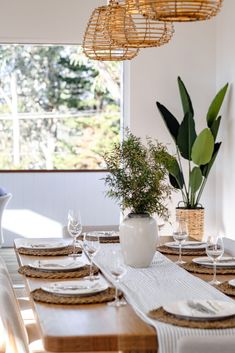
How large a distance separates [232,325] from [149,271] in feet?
3.73

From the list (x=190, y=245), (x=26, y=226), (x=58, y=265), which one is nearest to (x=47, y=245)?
(x=58, y=265)

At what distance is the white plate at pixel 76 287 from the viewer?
10.1 feet

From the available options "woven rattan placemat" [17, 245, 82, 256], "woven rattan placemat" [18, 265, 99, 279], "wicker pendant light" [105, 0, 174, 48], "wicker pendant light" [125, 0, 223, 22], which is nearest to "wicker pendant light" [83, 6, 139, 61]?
"wicker pendant light" [105, 0, 174, 48]

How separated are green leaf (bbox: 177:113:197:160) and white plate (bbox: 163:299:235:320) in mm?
4203

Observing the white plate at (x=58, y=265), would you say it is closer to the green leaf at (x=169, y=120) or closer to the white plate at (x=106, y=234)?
the white plate at (x=106, y=234)

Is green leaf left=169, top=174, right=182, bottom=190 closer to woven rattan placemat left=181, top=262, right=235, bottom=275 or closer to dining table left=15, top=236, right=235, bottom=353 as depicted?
woven rattan placemat left=181, top=262, right=235, bottom=275

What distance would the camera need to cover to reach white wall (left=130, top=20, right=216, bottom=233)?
24.3 ft

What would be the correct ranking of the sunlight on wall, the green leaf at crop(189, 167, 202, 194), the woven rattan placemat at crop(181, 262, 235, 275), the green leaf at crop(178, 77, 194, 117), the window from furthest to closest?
the window < the sunlight on wall < the green leaf at crop(178, 77, 194, 117) < the green leaf at crop(189, 167, 202, 194) < the woven rattan placemat at crop(181, 262, 235, 275)

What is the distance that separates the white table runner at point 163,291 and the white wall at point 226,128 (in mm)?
3222

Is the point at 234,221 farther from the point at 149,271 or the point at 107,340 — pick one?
the point at 107,340

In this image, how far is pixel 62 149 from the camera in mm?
15258

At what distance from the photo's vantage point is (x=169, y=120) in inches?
281

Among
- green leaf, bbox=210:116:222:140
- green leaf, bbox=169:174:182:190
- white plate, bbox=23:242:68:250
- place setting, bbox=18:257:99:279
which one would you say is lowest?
white plate, bbox=23:242:68:250

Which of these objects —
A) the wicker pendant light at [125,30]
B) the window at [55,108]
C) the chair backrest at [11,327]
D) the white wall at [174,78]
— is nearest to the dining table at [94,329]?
the chair backrest at [11,327]
